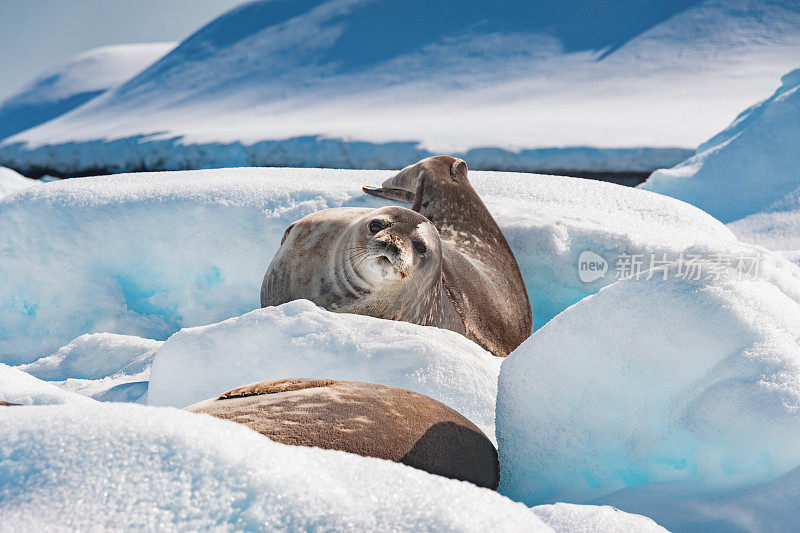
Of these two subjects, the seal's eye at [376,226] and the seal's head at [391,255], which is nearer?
the seal's head at [391,255]

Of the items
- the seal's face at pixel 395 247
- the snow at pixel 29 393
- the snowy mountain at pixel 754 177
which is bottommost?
the snowy mountain at pixel 754 177

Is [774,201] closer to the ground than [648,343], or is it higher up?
closer to the ground

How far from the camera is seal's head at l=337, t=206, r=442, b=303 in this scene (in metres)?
2.91

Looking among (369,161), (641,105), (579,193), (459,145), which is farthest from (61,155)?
(579,193)

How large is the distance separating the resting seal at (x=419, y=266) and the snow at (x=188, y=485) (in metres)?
2.00

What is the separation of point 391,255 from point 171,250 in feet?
5.31

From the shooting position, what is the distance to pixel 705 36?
14531mm

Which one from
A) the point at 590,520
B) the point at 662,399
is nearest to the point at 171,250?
the point at 662,399

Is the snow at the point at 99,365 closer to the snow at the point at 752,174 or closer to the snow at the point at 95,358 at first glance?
the snow at the point at 95,358

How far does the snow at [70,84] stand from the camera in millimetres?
20844

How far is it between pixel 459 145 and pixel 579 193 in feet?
19.1

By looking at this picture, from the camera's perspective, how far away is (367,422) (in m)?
1.53

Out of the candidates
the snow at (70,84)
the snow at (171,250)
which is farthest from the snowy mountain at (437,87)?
the snow at (171,250)

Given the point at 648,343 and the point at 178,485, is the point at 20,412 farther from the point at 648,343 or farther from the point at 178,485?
the point at 648,343
